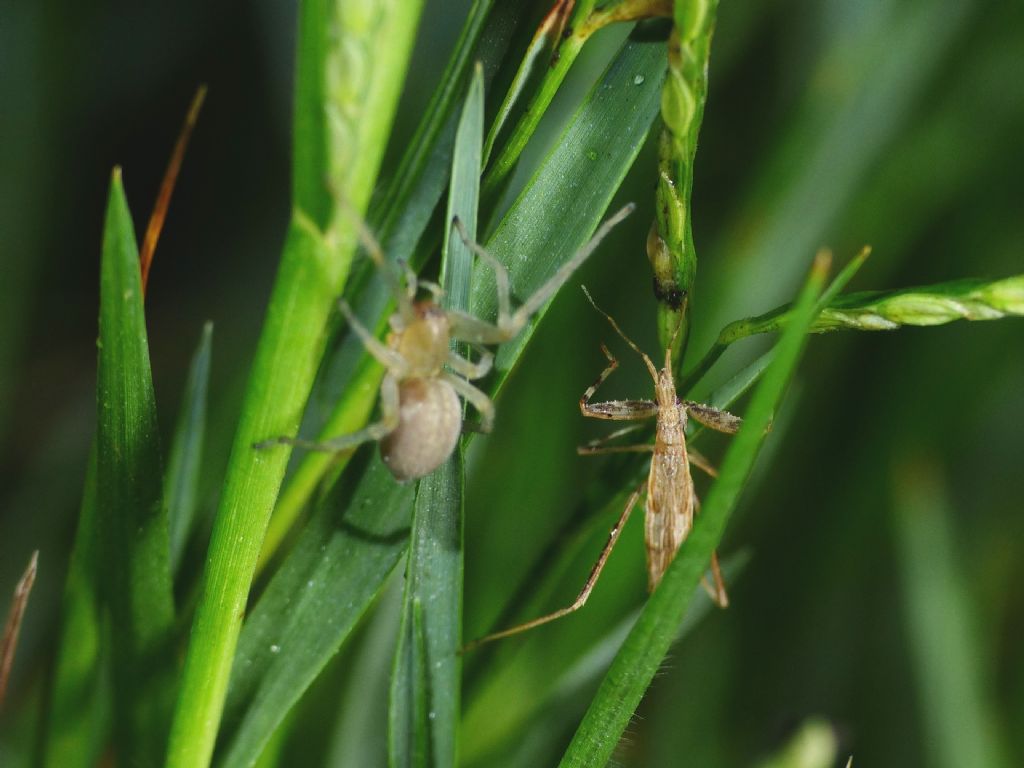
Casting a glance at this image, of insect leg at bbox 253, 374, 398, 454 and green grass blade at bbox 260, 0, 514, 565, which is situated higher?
green grass blade at bbox 260, 0, 514, 565

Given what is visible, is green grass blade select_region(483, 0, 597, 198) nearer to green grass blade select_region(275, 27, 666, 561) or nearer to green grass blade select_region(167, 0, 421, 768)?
green grass blade select_region(275, 27, 666, 561)

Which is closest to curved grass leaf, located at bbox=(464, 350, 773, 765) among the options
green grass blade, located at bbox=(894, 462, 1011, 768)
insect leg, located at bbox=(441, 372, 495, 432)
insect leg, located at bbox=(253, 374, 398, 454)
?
insect leg, located at bbox=(441, 372, 495, 432)

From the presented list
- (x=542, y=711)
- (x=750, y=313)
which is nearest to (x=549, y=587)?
(x=542, y=711)

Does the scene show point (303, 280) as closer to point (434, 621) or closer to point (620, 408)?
point (434, 621)

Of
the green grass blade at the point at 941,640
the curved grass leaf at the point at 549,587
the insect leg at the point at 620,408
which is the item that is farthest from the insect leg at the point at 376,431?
the green grass blade at the point at 941,640

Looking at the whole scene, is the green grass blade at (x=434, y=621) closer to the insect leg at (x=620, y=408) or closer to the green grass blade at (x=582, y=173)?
the green grass blade at (x=582, y=173)

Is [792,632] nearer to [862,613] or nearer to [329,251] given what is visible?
[862,613]

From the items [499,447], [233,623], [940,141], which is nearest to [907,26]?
[940,141]
